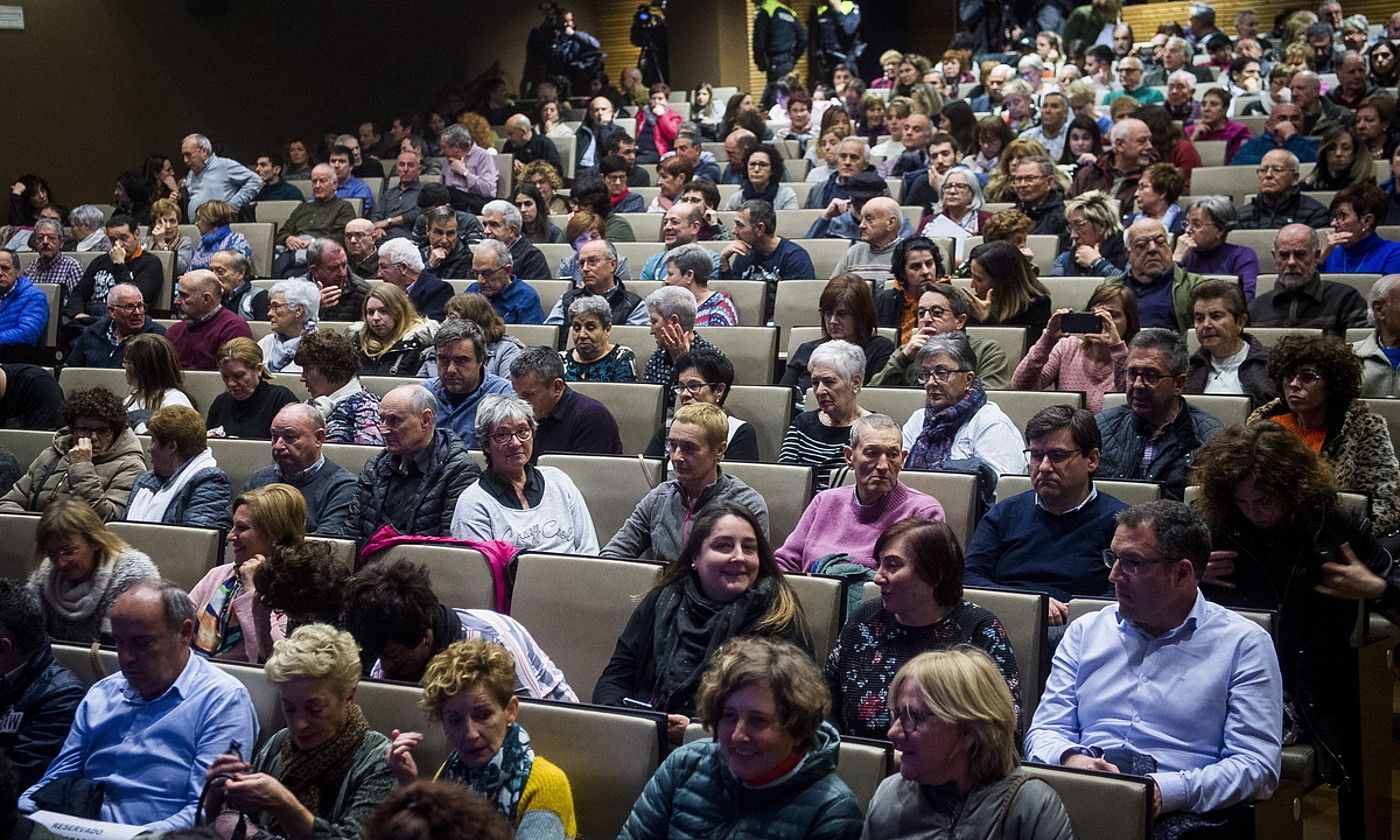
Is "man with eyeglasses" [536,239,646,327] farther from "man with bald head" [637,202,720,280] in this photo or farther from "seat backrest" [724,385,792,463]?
"seat backrest" [724,385,792,463]

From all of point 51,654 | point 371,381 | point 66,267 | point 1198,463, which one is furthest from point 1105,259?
point 66,267

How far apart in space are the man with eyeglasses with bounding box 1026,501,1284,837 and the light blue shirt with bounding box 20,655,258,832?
1.57 m

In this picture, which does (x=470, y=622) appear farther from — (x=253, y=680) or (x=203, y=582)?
(x=203, y=582)

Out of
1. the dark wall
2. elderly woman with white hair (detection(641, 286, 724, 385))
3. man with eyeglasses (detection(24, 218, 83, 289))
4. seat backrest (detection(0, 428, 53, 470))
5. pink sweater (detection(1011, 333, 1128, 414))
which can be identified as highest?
the dark wall

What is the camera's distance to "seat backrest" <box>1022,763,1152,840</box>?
2129mm

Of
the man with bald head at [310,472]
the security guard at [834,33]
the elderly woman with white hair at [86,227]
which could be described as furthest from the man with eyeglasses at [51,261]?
the security guard at [834,33]

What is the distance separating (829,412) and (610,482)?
2.16ft

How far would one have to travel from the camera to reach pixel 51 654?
3.06 metres

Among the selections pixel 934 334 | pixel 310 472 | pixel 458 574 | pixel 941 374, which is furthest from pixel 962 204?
pixel 458 574

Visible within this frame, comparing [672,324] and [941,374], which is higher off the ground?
[672,324]

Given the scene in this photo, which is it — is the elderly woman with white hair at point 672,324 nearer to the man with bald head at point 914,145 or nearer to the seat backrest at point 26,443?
the seat backrest at point 26,443

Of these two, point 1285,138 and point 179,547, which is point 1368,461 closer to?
point 179,547

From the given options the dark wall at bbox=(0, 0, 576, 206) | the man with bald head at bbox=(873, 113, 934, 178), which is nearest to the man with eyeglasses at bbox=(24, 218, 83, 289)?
the dark wall at bbox=(0, 0, 576, 206)

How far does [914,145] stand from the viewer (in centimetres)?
770
